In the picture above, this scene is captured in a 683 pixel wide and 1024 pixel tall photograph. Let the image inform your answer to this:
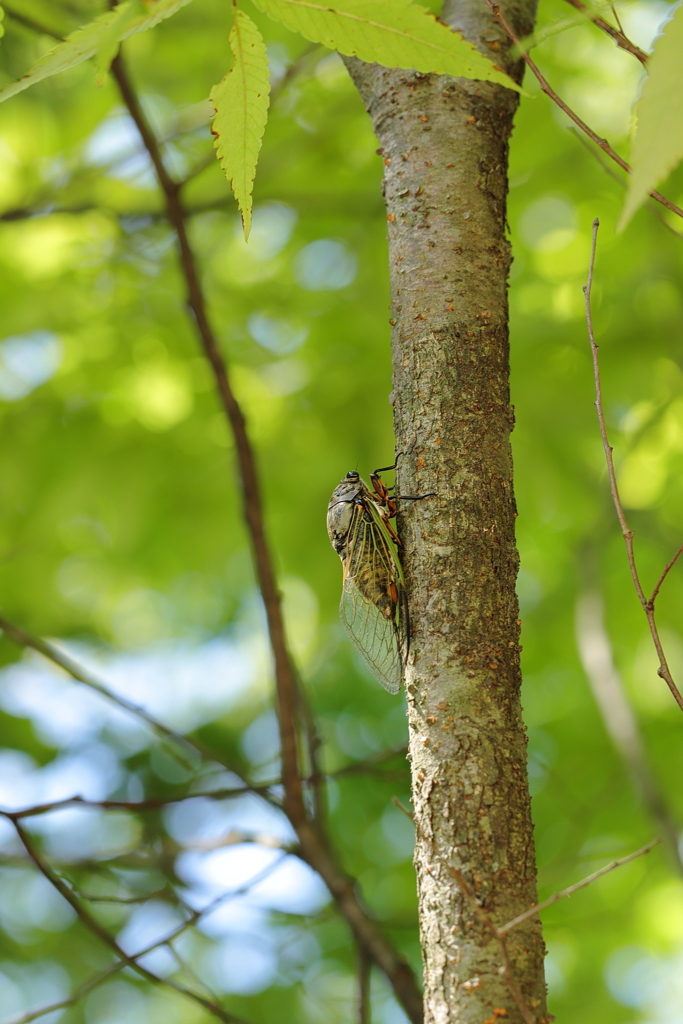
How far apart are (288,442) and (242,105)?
5.88ft

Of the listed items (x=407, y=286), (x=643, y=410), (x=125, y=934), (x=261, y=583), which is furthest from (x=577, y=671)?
(x=407, y=286)

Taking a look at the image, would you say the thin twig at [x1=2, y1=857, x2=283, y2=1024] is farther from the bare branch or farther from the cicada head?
the bare branch

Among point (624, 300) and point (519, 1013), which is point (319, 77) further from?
point (519, 1013)

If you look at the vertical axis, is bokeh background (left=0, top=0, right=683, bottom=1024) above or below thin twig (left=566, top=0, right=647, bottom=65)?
above

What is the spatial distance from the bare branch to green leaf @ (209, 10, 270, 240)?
1992mm

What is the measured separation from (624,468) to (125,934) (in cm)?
289

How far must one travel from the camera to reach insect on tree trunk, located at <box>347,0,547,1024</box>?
869mm

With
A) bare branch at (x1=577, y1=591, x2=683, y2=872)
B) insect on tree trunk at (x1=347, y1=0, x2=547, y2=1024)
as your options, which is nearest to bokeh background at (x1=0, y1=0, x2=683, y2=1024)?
bare branch at (x1=577, y1=591, x2=683, y2=872)

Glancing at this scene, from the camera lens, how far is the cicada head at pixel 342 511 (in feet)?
5.30

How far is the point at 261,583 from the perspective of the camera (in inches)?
70.6

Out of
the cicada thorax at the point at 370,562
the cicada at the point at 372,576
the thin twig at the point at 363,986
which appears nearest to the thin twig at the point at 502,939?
the cicada at the point at 372,576

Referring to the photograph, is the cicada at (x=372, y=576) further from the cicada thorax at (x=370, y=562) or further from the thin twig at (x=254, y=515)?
the thin twig at (x=254, y=515)

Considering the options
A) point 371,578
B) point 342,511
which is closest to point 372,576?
point 371,578

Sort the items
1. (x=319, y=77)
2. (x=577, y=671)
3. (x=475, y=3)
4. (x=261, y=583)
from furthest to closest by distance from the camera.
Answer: (x=577, y=671), (x=319, y=77), (x=261, y=583), (x=475, y=3)
